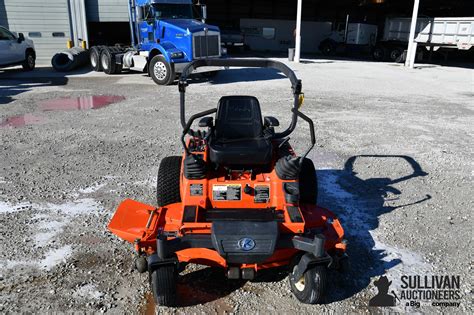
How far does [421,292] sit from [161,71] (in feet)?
34.4

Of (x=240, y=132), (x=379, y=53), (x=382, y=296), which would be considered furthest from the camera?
(x=379, y=53)

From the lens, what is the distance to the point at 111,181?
510 centimetres

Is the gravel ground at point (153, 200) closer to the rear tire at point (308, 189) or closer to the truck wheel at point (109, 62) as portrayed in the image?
the rear tire at point (308, 189)

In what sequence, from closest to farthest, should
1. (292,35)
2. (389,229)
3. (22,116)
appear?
(389,229)
(22,116)
(292,35)

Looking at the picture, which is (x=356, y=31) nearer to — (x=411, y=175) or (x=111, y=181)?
(x=411, y=175)

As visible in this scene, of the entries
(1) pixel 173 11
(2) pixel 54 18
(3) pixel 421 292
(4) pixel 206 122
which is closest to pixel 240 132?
(4) pixel 206 122

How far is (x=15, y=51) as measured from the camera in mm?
14414

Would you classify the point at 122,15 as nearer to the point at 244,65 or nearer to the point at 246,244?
the point at 244,65

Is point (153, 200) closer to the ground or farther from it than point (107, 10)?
closer to the ground

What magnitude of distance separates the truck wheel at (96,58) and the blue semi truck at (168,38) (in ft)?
5.87

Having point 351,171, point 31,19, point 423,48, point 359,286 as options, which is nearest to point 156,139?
point 351,171

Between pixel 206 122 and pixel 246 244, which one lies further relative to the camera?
pixel 206 122

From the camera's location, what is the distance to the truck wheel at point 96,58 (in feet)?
49.0

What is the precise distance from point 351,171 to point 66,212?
3681 millimetres
